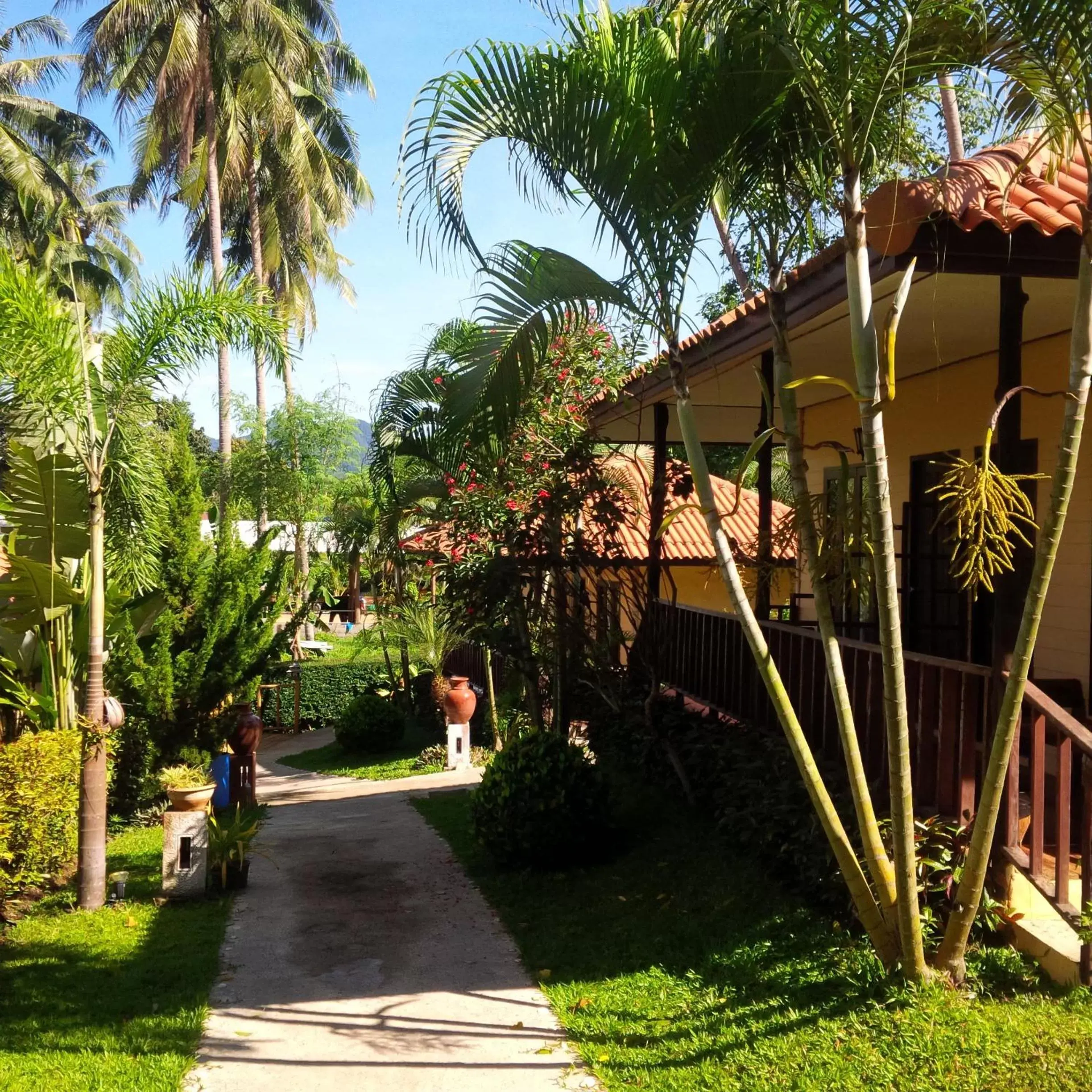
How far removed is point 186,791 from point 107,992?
208 cm

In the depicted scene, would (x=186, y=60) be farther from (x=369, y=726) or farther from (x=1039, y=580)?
(x=1039, y=580)

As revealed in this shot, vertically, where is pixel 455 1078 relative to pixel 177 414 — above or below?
below

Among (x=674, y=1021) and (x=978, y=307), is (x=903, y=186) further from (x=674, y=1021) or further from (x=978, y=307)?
(x=674, y=1021)

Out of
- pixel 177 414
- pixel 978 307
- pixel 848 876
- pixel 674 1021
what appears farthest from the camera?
pixel 177 414

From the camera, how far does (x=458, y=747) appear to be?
1505 centimetres

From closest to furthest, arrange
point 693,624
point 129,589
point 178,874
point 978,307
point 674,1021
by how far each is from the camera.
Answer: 1. point 674,1021
2. point 978,307
3. point 178,874
4. point 693,624
5. point 129,589

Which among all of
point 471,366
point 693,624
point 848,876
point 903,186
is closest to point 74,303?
point 471,366

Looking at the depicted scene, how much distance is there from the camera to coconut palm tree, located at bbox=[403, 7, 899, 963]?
13.5ft

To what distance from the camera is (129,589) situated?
944 cm

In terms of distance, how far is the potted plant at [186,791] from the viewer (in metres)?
7.25

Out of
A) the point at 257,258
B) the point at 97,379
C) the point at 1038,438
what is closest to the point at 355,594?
the point at 257,258

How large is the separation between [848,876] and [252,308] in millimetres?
5676

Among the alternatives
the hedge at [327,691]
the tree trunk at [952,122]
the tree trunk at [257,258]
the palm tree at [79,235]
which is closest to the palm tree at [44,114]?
the palm tree at [79,235]

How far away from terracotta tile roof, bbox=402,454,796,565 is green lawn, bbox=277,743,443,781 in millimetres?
3457
